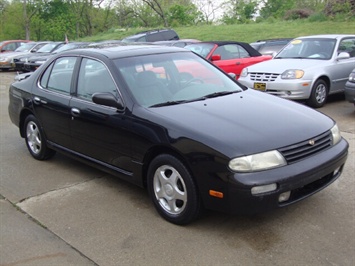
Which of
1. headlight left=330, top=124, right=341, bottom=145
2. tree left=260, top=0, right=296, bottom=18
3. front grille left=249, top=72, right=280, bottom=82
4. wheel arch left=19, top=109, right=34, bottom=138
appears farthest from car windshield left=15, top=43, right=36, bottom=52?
tree left=260, top=0, right=296, bottom=18

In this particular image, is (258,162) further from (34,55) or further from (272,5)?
(272,5)

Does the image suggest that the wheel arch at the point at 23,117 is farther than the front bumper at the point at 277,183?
Yes

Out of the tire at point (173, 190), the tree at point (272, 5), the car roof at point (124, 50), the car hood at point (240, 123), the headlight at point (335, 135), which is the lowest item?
the tire at point (173, 190)

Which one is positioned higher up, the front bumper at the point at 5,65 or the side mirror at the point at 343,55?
the side mirror at the point at 343,55

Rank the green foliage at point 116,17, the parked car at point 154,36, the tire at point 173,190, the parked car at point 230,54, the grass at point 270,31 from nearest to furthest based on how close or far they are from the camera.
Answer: the tire at point 173,190 → the parked car at point 230,54 → the parked car at point 154,36 → the grass at point 270,31 → the green foliage at point 116,17

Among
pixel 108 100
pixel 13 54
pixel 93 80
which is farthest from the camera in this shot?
pixel 13 54

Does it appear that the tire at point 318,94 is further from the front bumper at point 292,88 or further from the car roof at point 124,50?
the car roof at point 124,50

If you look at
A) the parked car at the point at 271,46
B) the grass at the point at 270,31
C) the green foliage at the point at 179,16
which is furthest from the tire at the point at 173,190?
the green foliage at the point at 179,16

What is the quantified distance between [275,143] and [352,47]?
7004 mm

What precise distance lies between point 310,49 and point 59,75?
6.11 metres

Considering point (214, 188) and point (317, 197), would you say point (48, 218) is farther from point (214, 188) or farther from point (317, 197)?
point (317, 197)

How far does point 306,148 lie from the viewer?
343 cm

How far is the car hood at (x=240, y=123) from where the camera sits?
10.7 ft

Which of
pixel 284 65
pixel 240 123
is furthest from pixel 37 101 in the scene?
pixel 284 65
